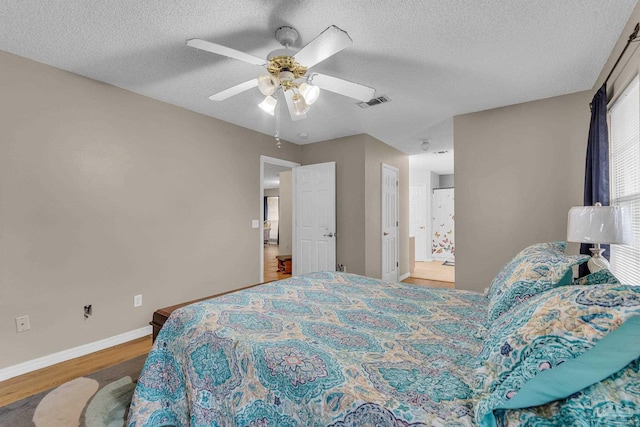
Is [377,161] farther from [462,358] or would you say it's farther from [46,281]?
[46,281]

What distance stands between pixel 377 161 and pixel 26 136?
4.09 meters

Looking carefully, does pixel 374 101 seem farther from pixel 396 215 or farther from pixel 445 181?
pixel 445 181

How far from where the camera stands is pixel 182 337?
1487 millimetres

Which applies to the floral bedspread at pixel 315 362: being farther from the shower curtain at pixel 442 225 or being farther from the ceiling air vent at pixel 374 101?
the shower curtain at pixel 442 225

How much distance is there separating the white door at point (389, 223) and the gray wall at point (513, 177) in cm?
136

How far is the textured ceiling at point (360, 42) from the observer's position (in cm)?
176

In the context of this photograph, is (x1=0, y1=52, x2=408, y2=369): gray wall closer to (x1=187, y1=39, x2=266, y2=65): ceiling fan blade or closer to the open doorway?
(x1=187, y1=39, x2=266, y2=65): ceiling fan blade

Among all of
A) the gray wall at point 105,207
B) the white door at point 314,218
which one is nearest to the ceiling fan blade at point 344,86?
the gray wall at point 105,207

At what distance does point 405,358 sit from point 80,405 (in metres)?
2.10

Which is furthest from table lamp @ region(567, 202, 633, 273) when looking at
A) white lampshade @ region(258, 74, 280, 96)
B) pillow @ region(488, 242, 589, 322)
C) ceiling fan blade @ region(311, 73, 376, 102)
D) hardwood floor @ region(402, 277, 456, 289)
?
hardwood floor @ region(402, 277, 456, 289)

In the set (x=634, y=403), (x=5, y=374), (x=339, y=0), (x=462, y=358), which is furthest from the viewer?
(x=5, y=374)

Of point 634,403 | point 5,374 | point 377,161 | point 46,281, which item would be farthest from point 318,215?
point 634,403

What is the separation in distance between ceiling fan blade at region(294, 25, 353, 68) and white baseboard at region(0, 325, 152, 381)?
3.03 metres

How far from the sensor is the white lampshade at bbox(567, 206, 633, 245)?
5.88 feet
